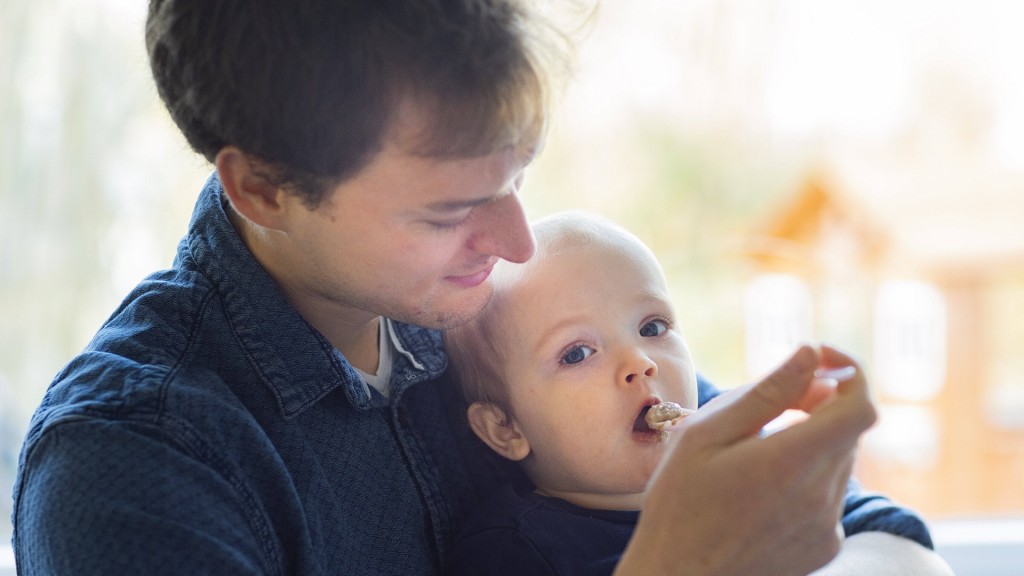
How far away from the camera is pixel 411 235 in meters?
1.00

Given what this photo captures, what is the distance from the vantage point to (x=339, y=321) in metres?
1.14

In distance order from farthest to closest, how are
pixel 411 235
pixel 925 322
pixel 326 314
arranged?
pixel 925 322
pixel 326 314
pixel 411 235

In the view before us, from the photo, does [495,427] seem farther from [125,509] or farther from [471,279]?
[125,509]

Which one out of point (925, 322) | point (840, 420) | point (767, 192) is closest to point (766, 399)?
point (840, 420)

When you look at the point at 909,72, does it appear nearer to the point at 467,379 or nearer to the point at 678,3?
the point at 678,3

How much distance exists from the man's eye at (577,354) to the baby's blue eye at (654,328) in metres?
0.08

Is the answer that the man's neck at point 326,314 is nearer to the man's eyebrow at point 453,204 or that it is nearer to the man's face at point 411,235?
the man's face at point 411,235

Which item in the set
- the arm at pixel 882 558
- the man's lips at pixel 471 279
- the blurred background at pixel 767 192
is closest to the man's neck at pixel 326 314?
the man's lips at pixel 471 279

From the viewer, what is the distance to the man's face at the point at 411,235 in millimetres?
968

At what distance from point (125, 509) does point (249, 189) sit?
0.37 metres

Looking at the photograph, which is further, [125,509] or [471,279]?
[471,279]

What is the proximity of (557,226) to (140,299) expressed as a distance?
1.81ft

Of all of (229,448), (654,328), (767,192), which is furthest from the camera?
(767,192)

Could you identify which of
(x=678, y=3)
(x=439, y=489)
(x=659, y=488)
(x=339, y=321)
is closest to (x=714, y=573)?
(x=659, y=488)
